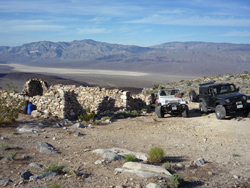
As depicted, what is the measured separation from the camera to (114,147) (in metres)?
9.27

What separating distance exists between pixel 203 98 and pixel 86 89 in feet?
24.8

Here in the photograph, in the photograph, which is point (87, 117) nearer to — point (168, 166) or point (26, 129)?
point (26, 129)

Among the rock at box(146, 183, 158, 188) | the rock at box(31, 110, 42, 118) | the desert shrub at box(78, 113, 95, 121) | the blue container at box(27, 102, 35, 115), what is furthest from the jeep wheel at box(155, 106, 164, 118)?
the rock at box(146, 183, 158, 188)

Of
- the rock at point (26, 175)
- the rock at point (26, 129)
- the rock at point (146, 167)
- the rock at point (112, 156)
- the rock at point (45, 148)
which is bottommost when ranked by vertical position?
the rock at point (26, 129)

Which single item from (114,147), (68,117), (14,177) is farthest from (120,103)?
(14,177)

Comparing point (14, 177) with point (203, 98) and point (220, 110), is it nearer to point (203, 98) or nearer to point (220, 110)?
point (220, 110)

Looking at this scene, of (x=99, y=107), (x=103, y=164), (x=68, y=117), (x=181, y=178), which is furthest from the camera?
(x=99, y=107)

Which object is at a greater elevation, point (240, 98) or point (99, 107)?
point (240, 98)

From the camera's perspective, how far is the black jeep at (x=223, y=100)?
13547mm

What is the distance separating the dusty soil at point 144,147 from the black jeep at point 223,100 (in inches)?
21.2

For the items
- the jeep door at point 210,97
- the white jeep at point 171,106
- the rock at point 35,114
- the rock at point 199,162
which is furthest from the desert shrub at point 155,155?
the rock at point 35,114

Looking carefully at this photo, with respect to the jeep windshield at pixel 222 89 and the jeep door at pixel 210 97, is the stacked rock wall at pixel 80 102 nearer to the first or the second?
the jeep door at pixel 210 97

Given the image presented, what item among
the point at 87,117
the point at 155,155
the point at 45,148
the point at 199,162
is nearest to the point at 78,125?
the point at 87,117

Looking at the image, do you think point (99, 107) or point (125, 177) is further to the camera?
point (99, 107)
